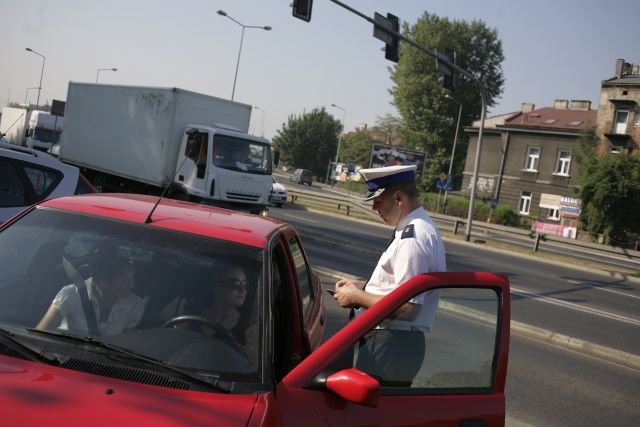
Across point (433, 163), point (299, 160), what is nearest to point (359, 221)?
point (433, 163)

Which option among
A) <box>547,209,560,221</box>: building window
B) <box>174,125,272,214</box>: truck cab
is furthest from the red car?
<box>547,209,560,221</box>: building window

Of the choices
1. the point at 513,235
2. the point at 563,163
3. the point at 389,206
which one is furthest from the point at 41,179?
the point at 563,163

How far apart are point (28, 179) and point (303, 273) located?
4188 mm

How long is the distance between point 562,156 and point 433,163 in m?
14.5

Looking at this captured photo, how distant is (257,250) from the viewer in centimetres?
275

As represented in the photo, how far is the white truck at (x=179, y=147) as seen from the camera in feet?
51.4

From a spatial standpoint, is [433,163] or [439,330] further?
[433,163]

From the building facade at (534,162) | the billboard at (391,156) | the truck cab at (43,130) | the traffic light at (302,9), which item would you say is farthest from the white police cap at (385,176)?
the building facade at (534,162)

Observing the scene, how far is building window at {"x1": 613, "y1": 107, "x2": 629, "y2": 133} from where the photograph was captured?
4434 cm

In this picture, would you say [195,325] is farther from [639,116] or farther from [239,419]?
[639,116]

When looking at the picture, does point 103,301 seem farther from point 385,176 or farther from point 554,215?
point 554,215

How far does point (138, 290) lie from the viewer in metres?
2.64

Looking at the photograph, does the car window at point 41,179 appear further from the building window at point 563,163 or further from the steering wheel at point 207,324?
the building window at point 563,163

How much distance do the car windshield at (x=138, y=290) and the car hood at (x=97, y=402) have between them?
19cm
